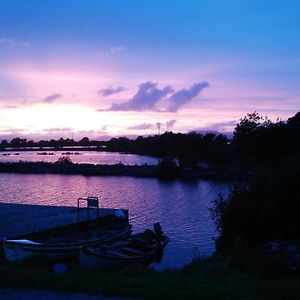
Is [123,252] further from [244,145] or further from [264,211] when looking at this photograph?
[244,145]

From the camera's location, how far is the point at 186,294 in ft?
27.5

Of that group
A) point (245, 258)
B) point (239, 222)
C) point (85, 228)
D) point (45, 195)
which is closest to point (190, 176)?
point (45, 195)

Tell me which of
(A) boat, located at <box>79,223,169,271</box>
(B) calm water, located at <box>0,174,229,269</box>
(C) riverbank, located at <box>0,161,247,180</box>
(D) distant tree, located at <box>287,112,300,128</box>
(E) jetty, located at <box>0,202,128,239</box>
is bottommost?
(B) calm water, located at <box>0,174,229,269</box>

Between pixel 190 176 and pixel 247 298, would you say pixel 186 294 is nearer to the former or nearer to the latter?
pixel 247 298

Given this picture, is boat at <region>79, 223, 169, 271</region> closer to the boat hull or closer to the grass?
the boat hull

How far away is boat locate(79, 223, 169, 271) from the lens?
16.5 metres

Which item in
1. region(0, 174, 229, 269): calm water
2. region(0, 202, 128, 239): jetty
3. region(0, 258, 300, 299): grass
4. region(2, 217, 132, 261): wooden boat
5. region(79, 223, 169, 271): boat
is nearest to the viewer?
region(0, 258, 300, 299): grass

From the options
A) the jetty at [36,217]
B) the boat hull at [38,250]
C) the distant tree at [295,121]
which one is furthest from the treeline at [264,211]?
the distant tree at [295,121]

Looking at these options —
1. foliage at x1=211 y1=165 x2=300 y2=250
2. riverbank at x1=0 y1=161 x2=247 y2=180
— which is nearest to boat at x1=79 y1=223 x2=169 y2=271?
foliage at x1=211 y1=165 x2=300 y2=250

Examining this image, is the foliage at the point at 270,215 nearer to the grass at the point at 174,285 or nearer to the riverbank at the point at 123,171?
the grass at the point at 174,285

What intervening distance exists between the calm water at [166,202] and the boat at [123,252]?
0.63 m

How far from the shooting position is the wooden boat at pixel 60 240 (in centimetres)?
1706

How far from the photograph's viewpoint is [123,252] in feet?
61.7

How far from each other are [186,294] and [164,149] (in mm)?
123940
